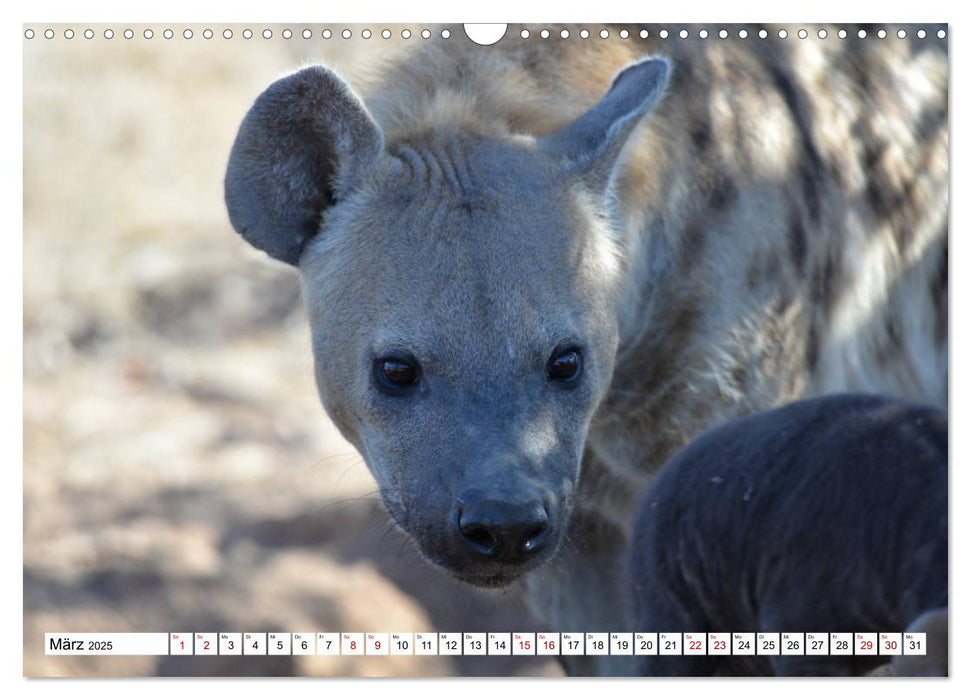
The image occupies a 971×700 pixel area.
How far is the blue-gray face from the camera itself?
Result: 6.60ft

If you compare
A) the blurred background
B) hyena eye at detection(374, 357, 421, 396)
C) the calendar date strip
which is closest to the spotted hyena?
hyena eye at detection(374, 357, 421, 396)

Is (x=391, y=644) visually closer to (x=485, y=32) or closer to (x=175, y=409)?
(x=485, y=32)

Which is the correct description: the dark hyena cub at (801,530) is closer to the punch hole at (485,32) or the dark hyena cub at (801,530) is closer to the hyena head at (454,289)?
the hyena head at (454,289)

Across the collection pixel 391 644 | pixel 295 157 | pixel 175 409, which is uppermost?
pixel 295 157

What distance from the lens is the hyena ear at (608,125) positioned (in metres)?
2.25

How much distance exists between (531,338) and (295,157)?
0.45 metres

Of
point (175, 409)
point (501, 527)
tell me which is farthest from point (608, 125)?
point (175, 409)

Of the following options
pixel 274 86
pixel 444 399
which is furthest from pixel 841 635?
pixel 274 86

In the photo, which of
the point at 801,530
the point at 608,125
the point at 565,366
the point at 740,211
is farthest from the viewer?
the point at 740,211

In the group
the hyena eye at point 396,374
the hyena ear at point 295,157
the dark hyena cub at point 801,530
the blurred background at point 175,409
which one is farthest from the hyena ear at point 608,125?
the blurred background at point 175,409

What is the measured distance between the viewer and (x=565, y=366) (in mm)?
2164

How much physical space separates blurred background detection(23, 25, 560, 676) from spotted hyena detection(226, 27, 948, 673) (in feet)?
1.82

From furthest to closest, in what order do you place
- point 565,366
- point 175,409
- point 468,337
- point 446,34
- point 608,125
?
1. point 175,409
2. point 446,34
3. point 608,125
4. point 565,366
5. point 468,337

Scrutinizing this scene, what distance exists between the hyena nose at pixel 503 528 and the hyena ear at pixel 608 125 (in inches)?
23.7
